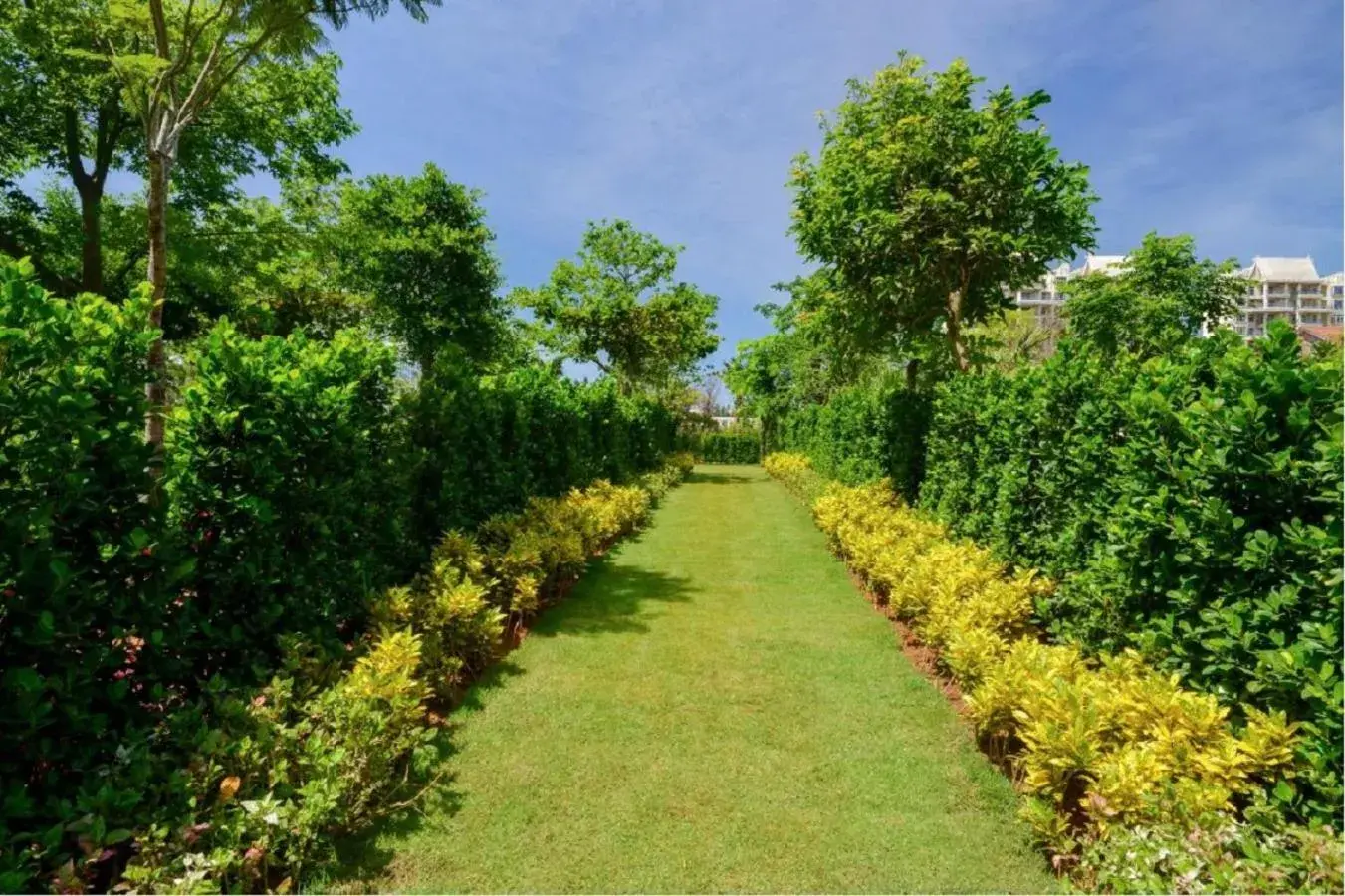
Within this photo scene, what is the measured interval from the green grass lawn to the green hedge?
3590 centimetres

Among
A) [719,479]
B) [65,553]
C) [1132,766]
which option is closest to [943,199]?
[1132,766]

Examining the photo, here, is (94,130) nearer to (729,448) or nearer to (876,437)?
(876,437)

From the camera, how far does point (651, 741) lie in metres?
4.92

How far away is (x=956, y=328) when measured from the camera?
425 inches

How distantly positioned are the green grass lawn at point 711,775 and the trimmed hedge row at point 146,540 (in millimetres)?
1408

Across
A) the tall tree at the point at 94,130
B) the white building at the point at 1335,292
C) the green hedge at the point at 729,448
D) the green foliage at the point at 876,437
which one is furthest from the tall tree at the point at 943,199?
the white building at the point at 1335,292

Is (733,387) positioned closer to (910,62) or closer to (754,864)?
(910,62)

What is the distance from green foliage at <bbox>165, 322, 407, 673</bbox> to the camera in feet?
14.3

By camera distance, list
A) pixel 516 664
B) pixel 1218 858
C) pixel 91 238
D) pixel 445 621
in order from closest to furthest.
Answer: pixel 1218 858
pixel 445 621
pixel 516 664
pixel 91 238

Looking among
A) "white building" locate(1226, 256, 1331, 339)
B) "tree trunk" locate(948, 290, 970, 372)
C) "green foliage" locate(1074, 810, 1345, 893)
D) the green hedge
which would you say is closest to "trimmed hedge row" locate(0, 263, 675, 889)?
"green foliage" locate(1074, 810, 1345, 893)

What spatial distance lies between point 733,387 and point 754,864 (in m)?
37.4

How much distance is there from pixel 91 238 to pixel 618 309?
53.8 ft

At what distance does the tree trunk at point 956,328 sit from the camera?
424 inches

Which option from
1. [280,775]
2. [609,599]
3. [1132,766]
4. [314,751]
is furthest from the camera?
[609,599]
